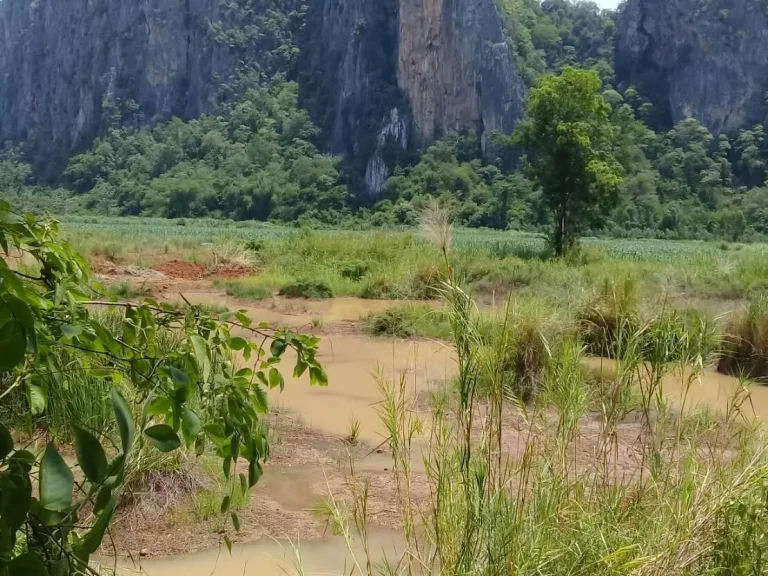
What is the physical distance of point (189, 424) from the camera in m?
1.23

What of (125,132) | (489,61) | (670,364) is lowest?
(670,364)

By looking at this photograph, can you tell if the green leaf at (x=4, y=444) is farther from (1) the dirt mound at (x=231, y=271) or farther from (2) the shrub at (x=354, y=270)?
(1) the dirt mound at (x=231, y=271)

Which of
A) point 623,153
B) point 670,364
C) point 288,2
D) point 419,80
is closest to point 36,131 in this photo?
point 288,2

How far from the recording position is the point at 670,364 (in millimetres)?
2953

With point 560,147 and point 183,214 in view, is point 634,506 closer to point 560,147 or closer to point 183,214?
point 560,147

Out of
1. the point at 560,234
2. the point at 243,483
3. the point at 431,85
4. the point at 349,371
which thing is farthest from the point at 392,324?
the point at 431,85

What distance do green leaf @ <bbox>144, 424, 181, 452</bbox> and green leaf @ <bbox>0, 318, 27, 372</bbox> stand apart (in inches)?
9.5

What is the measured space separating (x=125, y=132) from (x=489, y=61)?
47.9m

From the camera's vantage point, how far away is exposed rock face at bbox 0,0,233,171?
333 ft

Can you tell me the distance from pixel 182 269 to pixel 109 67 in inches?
3829

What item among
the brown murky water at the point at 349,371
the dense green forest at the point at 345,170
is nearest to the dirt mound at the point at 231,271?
the brown murky water at the point at 349,371

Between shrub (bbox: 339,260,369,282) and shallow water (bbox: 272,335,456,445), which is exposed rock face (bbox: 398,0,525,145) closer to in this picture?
shrub (bbox: 339,260,369,282)

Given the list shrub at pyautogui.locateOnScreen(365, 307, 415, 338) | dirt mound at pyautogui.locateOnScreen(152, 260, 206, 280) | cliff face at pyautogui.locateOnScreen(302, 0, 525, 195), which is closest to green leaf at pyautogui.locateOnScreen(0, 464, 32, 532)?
shrub at pyautogui.locateOnScreen(365, 307, 415, 338)

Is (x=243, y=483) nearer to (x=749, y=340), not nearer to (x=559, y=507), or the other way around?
(x=559, y=507)
